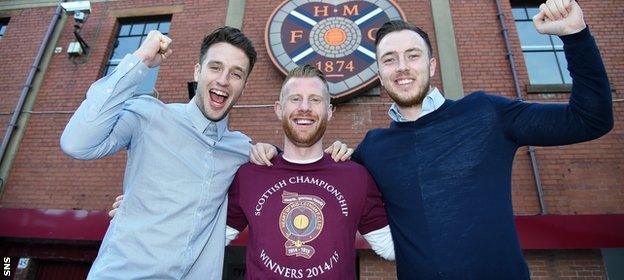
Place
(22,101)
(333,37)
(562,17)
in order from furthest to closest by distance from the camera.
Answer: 1. (22,101)
2. (333,37)
3. (562,17)

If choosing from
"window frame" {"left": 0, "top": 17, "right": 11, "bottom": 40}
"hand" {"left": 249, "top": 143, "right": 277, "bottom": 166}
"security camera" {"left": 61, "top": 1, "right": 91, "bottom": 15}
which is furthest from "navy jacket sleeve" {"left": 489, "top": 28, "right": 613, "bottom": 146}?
"window frame" {"left": 0, "top": 17, "right": 11, "bottom": 40}

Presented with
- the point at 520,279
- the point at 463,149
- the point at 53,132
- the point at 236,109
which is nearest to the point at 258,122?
the point at 236,109

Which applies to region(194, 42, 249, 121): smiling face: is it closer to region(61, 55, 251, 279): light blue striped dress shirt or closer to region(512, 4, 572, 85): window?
region(61, 55, 251, 279): light blue striped dress shirt

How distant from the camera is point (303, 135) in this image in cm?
213

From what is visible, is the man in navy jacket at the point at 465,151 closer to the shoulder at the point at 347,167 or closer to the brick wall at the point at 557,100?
the shoulder at the point at 347,167

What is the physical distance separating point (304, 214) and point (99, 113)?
3.76 ft

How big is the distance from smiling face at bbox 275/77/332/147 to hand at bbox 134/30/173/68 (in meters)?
0.79

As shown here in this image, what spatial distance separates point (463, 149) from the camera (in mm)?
1841

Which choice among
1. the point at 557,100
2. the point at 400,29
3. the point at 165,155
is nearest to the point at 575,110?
the point at 400,29

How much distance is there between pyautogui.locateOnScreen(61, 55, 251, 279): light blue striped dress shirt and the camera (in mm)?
1653

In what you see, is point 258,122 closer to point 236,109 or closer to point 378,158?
point 236,109

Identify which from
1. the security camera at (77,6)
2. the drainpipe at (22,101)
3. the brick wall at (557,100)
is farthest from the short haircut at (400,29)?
the drainpipe at (22,101)

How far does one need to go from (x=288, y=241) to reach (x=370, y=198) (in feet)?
1.88

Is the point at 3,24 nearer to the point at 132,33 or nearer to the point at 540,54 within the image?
the point at 132,33
